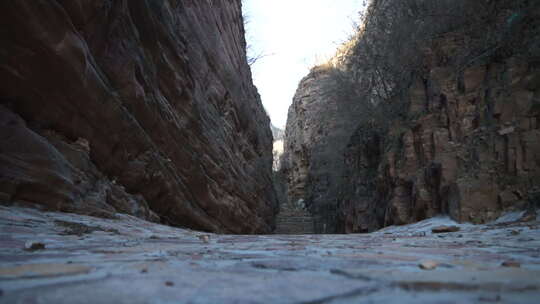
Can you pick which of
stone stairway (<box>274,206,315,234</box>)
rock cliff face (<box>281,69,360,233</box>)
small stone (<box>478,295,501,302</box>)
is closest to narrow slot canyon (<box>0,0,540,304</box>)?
small stone (<box>478,295,501,302</box>)

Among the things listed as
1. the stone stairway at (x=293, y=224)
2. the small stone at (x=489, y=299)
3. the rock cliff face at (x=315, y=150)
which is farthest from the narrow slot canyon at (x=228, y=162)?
the stone stairway at (x=293, y=224)

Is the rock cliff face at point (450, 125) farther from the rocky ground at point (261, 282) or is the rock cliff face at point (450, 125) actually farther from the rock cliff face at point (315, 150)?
the rocky ground at point (261, 282)

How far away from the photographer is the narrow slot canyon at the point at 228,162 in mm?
1146

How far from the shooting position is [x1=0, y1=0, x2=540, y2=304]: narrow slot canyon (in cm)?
115

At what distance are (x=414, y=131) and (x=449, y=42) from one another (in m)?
2.54

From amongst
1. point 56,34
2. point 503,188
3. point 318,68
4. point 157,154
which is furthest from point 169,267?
point 318,68

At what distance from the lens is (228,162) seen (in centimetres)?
1006

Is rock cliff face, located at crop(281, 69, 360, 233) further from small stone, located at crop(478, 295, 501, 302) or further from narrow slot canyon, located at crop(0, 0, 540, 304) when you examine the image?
small stone, located at crop(478, 295, 501, 302)

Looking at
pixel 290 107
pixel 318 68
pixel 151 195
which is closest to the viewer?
pixel 151 195

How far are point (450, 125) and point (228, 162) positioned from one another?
240 inches

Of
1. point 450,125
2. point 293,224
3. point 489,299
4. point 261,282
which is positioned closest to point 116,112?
point 261,282

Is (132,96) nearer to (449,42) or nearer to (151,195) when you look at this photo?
(151,195)

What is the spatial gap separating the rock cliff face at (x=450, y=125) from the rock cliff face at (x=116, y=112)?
16.2 ft

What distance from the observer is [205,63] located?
942 centimetres
